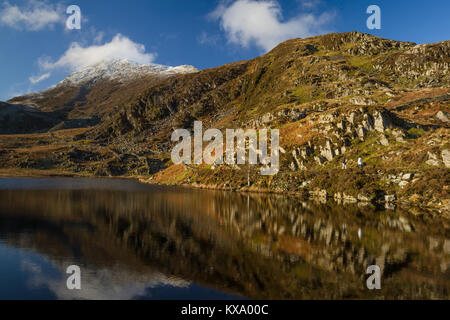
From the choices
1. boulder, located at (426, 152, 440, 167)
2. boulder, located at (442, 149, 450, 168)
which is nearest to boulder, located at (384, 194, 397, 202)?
boulder, located at (426, 152, 440, 167)

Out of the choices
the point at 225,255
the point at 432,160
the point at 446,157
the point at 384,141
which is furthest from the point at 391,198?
the point at 225,255

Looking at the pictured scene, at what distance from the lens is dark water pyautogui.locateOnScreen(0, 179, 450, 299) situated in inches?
730

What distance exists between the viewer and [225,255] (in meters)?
25.9

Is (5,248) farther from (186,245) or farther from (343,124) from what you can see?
(343,124)

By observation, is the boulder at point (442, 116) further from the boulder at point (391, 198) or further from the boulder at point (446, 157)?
the boulder at point (391, 198)

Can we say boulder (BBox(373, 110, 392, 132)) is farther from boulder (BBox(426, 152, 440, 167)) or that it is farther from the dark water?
the dark water

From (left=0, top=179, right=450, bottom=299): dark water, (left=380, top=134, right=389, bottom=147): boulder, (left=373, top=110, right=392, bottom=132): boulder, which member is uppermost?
(left=373, top=110, right=392, bottom=132): boulder

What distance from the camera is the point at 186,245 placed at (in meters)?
29.2

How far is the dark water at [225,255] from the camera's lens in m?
18.5

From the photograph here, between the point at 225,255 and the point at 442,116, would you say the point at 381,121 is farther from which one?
the point at 225,255

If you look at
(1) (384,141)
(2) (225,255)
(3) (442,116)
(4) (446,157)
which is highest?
(3) (442,116)

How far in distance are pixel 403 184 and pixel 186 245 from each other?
52159 mm

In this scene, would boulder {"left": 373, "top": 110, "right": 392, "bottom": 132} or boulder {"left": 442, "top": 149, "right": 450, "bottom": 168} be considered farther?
boulder {"left": 373, "top": 110, "right": 392, "bottom": 132}

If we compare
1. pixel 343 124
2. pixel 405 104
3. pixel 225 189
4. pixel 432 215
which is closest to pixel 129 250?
pixel 432 215
